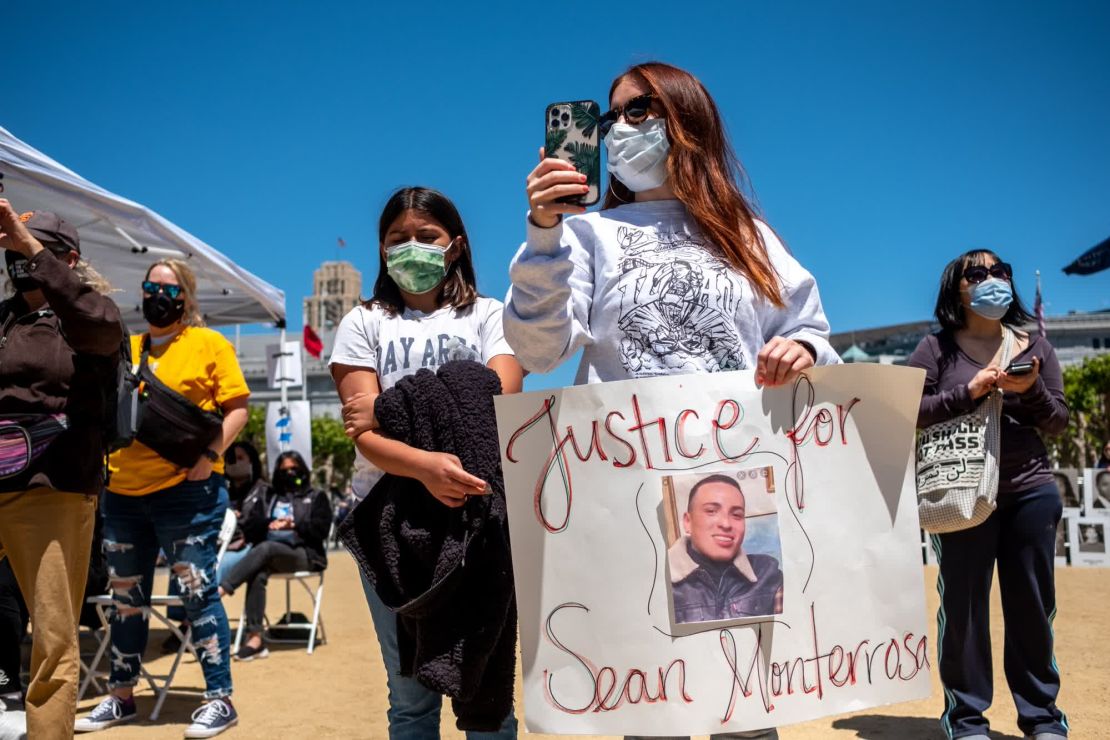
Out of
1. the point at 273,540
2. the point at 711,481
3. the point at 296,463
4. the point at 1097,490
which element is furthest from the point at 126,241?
the point at 1097,490

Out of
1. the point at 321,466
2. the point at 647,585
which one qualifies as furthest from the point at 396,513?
the point at 321,466

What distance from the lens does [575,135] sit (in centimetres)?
191

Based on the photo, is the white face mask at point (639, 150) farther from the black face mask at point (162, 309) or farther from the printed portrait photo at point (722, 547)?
the black face mask at point (162, 309)

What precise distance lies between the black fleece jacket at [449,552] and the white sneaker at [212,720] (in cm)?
268

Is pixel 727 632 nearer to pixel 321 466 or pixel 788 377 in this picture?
pixel 788 377

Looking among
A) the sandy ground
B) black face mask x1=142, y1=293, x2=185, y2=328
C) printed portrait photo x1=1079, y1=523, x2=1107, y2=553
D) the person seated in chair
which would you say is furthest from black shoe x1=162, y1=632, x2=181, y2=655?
printed portrait photo x1=1079, y1=523, x2=1107, y2=553

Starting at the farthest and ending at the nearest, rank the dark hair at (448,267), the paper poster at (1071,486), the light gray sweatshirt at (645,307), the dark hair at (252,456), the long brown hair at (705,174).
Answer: the paper poster at (1071,486)
the dark hair at (252,456)
the dark hair at (448,267)
the long brown hair at (705,174)
the light gray sweatshirt at (645,307)

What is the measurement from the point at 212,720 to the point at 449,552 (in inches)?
120

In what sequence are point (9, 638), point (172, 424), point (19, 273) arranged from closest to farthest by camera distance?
1. point (19, 273)
2. point (9, 638)
3. point (172, 424)

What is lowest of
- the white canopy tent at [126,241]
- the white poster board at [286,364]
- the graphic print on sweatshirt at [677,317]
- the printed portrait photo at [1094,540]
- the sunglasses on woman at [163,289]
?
the printed portrait photo at [1094,540]

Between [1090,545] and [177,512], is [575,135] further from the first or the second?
[1090,545]

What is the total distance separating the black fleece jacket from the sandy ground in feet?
7.56

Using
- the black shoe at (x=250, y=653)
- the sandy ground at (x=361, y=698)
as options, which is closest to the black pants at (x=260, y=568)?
the black shoe at (x=250, y=653)

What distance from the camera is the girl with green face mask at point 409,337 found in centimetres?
252
